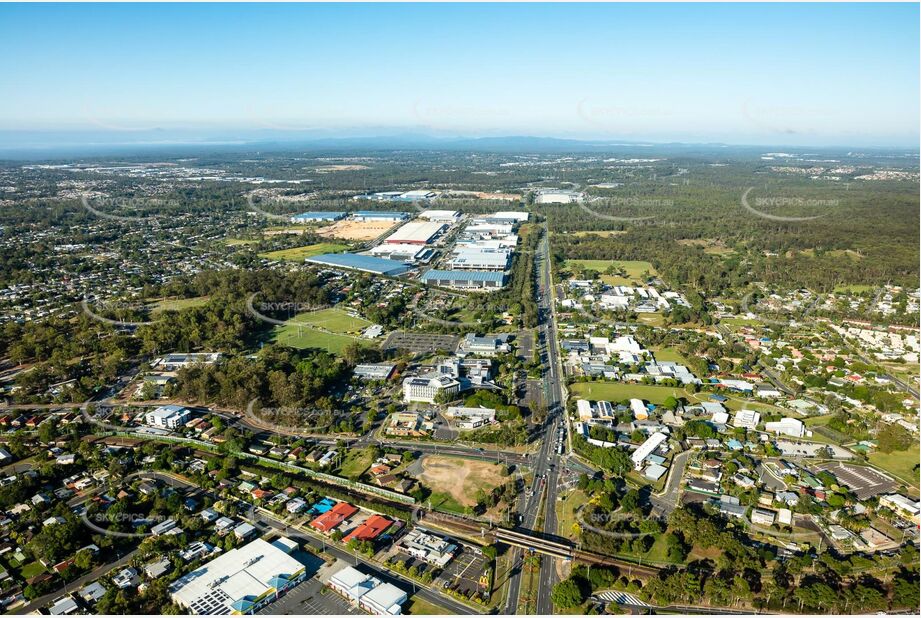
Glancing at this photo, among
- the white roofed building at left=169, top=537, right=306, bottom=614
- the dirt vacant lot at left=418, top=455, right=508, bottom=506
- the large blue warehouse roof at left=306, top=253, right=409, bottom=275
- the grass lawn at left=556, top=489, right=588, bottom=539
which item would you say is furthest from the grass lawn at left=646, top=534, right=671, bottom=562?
the large blue warehouse roof at left=306, top=253, right=409, bottom=275

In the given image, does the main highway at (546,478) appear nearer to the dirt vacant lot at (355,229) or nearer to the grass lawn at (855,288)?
the grass lawn at (855,288)

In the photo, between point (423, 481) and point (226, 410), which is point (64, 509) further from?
point (423, 481)

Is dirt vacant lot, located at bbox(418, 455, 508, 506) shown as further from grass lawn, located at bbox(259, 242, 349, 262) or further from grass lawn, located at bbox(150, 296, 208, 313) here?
grass lawn, located at bbox(259, 242, 349, 262)

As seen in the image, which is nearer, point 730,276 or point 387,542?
point 387,542

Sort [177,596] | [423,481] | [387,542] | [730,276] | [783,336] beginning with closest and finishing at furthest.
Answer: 1. [177,596]
2. [387,542]
3. [423,481]
4. [783,336]
5. [730,276]

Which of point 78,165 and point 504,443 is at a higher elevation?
point 78,165

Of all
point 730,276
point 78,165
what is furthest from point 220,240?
point 78,165
